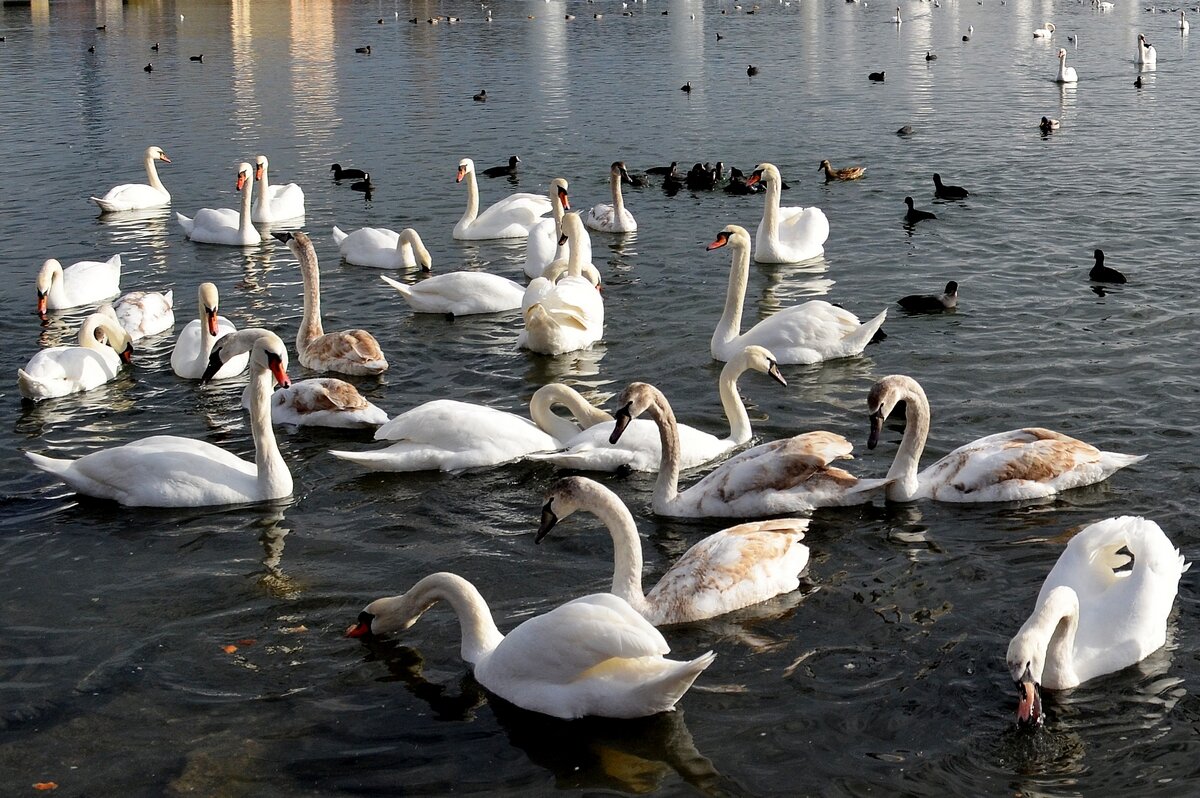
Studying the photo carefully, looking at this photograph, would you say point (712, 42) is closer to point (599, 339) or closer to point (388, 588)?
point (599, 339)

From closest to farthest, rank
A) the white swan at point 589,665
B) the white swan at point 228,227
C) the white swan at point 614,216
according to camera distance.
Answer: the white swan at point 589,665 < the white swan at point 614,216 < the white swan at point 228,227

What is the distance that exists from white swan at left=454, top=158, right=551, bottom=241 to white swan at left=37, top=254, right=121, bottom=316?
4.97 m

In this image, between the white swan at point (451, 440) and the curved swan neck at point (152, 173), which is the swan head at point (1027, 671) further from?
the curved swan neck at point (152, 173)

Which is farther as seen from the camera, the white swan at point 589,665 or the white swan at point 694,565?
the white swan at point 694,565

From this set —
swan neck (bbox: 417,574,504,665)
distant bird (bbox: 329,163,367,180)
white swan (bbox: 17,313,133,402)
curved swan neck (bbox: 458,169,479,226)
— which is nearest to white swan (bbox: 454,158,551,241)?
curved swan neck (bbox: 458,169,479,226)

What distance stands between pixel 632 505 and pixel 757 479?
1.02 m

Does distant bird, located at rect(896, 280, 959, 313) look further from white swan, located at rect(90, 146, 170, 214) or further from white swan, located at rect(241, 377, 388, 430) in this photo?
white swan, located at rect(90, 146, 170, 214)

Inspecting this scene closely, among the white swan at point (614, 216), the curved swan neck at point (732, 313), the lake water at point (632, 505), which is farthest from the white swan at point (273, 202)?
the curved swan neck at point (732, 313)

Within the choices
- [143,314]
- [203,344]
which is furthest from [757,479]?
[143,314]

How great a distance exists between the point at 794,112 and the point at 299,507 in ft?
79.9

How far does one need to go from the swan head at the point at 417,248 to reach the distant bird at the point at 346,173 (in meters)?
6.65

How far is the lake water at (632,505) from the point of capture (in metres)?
6.82

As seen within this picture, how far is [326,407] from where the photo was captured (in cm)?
1177

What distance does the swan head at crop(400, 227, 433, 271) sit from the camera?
17719mm
